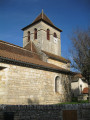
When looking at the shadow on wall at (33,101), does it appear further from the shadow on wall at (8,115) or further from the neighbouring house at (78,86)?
the neighbouring house at (78,86)

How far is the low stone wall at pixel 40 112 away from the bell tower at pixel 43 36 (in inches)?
Answer: 517

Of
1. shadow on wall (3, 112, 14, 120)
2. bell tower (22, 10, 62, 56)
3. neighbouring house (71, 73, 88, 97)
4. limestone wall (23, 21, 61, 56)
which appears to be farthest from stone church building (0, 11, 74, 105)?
neighbouring house (71, 73, 88, 97)

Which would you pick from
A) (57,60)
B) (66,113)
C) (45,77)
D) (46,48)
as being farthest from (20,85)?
(46,48)

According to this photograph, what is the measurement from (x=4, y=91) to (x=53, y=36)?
47.0ft

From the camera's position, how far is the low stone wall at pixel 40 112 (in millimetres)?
4785

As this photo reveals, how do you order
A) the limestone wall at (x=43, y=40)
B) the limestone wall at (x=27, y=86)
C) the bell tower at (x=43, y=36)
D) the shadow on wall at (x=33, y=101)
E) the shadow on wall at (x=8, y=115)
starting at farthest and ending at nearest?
the bell tower at (x=43, y=36), the limestone wall at (x=43, y=40), the shadow on wall at (x=33, y=101), the limestone wall at (x=27, y=86), the shadow on wall at (x=8, y=115)

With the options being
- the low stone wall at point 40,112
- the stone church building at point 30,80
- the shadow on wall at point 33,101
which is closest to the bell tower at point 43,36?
the stone church building at point 30,80

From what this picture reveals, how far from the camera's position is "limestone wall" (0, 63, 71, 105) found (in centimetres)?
862

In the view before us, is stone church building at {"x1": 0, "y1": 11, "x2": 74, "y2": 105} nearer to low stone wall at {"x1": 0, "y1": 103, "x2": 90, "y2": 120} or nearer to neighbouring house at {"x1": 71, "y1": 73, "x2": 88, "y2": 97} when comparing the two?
low stone wall at {"x1": 0, "y1": 103, "x2": 90, "y2": 120}

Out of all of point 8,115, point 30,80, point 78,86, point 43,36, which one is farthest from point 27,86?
point 78,86

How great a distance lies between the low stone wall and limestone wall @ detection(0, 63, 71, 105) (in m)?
3.79

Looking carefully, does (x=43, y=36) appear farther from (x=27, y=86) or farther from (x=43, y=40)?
(x=27, y=86)

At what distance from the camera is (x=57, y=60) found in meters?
16.9

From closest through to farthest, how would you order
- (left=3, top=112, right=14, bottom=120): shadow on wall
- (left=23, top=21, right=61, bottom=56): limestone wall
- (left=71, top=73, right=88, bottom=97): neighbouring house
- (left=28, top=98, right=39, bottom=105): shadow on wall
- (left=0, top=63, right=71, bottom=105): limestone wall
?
(left=3, top=112, right=14, bottom=120): shadow on wall, (left=0, top=63, right=71, bottom=105): limestone wall, (left=28, top=98, right=39, bottom=105): shadow on wall, (left=23, top=21, right=61, bottom=56): limestone wall, (left=71, top=73, right=88, bottom=97): neighbouring house
